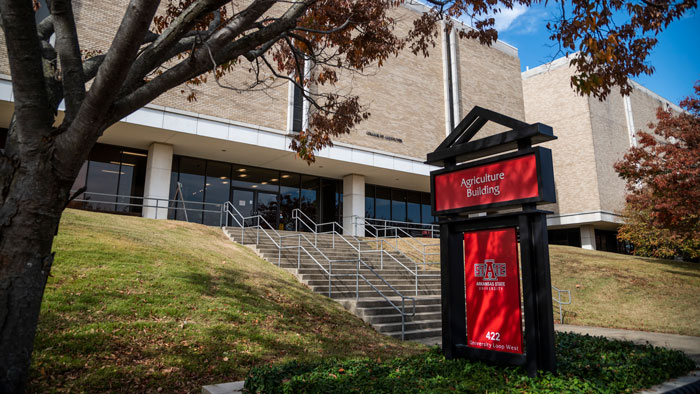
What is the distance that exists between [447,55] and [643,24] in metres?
22.5

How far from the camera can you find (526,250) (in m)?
5.03

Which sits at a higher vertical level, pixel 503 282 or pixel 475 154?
pixel 475 154

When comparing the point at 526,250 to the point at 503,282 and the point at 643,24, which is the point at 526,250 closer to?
the point at 503,282

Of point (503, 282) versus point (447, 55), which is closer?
Answer: point (503, 282)

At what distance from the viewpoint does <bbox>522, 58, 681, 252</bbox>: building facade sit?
108 feet

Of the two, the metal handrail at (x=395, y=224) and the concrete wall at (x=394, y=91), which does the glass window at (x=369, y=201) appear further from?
the concrete wall at (x=394, y=91)

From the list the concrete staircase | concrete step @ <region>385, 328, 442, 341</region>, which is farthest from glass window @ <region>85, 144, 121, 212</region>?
concrete step @ <region>385, 328, 442, 341</region>

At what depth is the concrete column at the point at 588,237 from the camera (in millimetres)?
33938

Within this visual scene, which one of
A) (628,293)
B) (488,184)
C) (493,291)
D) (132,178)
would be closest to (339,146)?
(132,178)

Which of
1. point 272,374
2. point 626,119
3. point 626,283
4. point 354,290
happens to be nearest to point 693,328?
point 626,283

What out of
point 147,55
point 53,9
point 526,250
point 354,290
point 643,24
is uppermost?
point 643,24

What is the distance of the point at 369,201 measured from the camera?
2688cm

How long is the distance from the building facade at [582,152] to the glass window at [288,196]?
1998 centimetres

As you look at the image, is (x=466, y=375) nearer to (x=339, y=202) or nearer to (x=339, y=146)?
(x=339, y=146)
